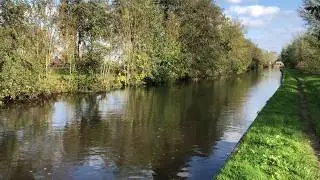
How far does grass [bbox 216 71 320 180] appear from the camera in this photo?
1406 cm

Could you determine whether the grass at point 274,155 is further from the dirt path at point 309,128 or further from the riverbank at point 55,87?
the riverbank at point 55,87

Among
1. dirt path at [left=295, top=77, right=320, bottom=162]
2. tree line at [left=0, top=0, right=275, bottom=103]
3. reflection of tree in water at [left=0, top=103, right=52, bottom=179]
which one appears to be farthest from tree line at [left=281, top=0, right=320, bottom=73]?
reflection of tree in water at [left=0, top=103, right=52, bottom=179]

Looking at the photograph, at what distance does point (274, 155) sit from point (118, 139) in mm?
10628

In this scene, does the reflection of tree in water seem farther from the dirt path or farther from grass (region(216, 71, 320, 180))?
the dirt path

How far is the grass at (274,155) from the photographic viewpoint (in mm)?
14062

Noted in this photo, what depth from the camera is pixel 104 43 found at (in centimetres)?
5991

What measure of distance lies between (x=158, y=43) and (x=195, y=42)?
1499cm

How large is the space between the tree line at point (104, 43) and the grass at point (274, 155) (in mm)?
23770

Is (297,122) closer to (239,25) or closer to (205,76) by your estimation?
(205,76)

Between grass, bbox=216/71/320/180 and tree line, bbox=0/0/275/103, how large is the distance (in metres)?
23.8

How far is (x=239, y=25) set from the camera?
4830 inches

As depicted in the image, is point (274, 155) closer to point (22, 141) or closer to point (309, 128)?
point (309, 128)

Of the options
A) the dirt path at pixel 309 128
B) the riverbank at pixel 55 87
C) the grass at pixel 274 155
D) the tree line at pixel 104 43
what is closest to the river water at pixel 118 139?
the riverbank at pixel 55 87

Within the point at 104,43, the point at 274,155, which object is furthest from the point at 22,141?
the point at 104,43
